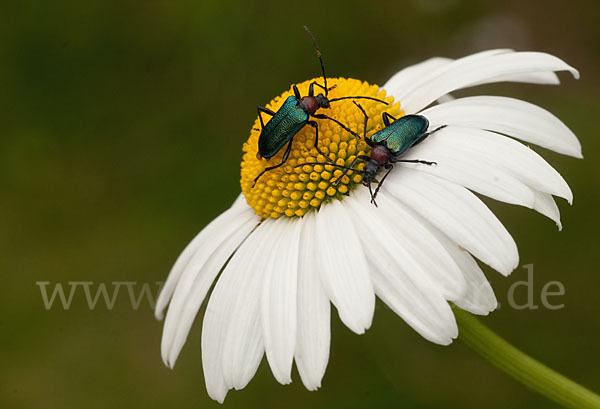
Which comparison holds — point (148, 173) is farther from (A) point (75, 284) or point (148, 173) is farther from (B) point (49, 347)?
(B) point (49, 347)

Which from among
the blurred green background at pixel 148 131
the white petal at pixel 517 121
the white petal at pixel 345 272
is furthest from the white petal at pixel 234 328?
the blurred green background at pixel 148 131

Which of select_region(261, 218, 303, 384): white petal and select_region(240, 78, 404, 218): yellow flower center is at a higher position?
select_region(240, 78, 404, 218): yellow flower center

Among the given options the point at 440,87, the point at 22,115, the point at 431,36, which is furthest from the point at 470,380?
the point at 22,115

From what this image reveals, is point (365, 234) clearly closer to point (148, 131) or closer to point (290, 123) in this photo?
point (290, 123)

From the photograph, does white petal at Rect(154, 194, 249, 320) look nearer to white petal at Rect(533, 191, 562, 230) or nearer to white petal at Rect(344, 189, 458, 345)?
white petal at Rect(344, 189, 458, 345)

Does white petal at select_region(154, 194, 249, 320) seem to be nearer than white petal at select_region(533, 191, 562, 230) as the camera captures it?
No

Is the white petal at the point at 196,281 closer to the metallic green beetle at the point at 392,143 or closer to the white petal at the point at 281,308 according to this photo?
the white petal at the point at 281,308

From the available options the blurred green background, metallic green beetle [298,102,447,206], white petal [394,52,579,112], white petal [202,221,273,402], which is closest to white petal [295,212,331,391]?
white petal [202,221,273,402]
